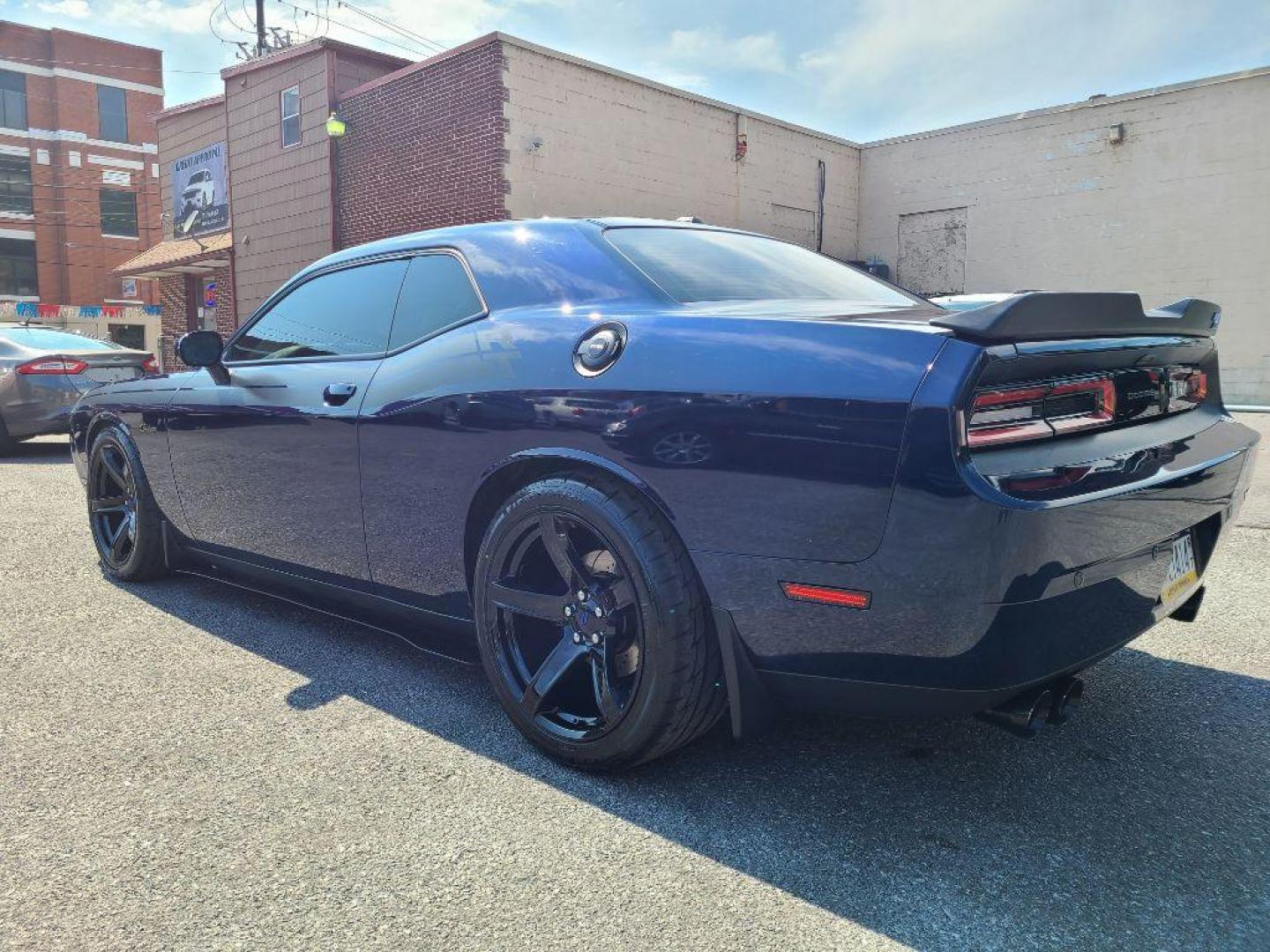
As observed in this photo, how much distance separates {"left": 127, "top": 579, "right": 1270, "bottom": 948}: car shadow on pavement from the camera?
185cm

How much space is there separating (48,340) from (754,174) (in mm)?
12624

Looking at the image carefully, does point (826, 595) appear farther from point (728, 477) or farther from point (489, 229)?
point (489, 229)

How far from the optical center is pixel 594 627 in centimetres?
235

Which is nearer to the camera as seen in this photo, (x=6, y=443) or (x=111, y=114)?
(x=6, y=443)

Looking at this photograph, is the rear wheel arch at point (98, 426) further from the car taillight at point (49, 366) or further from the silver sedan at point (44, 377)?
the car taillight at point (49, 366)

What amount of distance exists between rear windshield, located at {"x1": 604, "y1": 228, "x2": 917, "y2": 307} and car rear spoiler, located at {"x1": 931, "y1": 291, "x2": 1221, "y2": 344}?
652 mm

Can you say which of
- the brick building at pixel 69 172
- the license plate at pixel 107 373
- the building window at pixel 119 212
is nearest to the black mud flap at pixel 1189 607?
the license plate at pixel 107 373

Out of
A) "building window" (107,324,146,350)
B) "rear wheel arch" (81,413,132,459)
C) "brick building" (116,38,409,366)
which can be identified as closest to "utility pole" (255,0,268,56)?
"brick building" (116,38,409,366)

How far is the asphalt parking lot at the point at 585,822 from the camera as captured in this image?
181cm

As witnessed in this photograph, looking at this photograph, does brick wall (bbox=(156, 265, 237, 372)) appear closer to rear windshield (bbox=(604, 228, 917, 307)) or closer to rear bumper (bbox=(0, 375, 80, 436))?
rear bumper (bbox=(0, 375, 80, 436))

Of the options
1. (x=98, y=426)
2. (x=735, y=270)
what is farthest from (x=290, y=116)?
(x=735, y=270)

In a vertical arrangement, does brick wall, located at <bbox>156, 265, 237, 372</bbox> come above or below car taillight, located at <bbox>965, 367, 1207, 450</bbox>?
above

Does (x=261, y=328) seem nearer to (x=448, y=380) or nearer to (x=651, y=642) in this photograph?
(x=448, y=380)

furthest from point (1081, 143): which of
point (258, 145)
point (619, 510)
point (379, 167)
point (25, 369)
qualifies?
point (619, 510)
